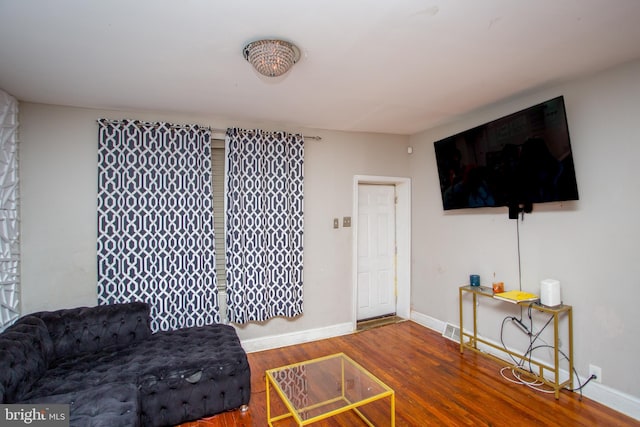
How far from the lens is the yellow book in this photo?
274 cm

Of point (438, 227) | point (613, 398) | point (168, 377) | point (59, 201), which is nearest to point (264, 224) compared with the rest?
point (168, 377)

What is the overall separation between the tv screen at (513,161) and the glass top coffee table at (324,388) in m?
2.07

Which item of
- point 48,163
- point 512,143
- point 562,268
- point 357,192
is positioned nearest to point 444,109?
point 512,143

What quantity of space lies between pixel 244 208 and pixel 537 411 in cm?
310

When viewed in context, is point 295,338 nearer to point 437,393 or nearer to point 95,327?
point 437,393

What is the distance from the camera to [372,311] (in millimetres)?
4418

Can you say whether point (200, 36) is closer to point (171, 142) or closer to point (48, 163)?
point (171, 142)

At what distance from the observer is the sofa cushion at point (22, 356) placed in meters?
1.81

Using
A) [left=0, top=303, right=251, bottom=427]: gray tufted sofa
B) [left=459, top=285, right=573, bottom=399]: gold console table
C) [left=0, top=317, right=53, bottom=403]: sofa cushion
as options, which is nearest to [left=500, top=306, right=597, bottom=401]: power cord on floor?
[left=459, top=285, right=573, bottom=399]: gold console table

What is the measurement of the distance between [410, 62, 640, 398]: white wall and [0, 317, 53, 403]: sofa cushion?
3.91m

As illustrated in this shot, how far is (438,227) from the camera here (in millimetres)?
3979

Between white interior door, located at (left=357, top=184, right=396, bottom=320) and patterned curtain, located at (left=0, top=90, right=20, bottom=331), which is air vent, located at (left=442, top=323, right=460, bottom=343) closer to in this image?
white interior door, located at (left=357, top=184, right=396, bottom=320)

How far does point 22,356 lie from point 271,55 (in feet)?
8.10

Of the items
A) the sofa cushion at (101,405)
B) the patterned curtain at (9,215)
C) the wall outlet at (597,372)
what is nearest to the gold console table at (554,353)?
the wall outlet at (597,372)
